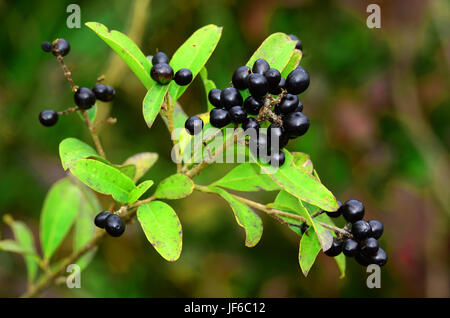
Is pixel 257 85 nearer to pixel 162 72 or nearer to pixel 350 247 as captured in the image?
pixel 162 72

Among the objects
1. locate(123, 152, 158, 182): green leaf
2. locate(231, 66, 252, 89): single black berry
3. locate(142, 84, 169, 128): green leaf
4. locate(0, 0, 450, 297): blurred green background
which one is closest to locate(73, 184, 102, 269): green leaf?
locate(123, 152, 158, 182): green leaf

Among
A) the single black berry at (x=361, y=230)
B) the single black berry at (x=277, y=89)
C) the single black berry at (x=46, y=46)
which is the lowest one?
the single black berry at (x=361, y=230)

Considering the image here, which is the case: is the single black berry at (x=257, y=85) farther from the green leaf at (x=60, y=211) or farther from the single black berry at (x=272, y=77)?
the green leaf at (x=60, y=211)

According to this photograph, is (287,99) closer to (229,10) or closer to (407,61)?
(407,61)

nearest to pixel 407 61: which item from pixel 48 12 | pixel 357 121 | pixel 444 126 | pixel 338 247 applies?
pixel 357 121

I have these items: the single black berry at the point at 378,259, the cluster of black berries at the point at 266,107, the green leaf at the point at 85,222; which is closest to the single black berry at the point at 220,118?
the cluster of black berries at the point at 266,107

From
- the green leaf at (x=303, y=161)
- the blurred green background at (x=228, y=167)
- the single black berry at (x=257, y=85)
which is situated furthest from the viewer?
the blurred green background at (x=228, y=167)

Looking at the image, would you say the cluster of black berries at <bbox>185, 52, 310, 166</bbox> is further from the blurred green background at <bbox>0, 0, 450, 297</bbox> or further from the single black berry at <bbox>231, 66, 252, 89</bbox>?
the blurred green background at <bbox>0, 0, 450, 297</bbox>
